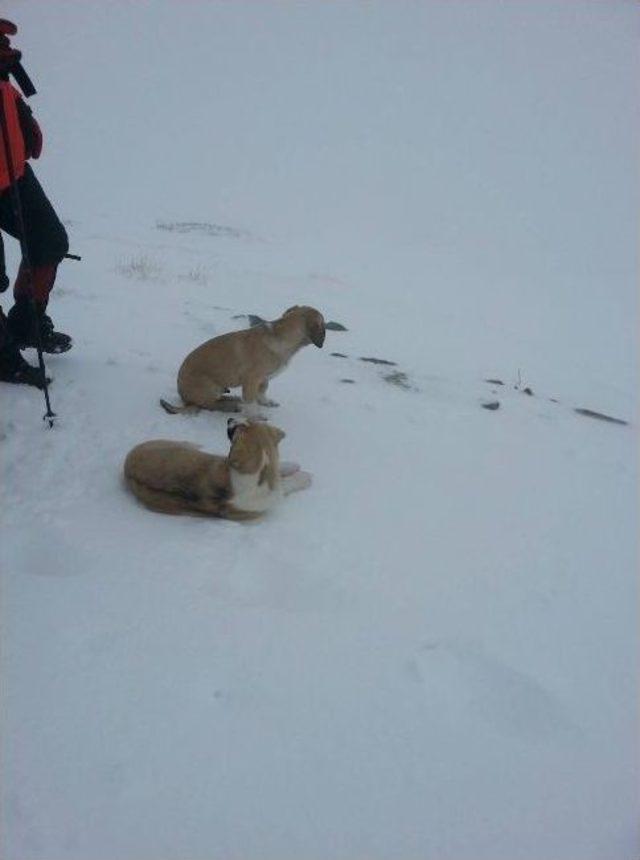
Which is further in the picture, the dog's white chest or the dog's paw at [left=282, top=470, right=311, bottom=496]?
the dog's paw at [left=282, top=470, right=311, bottom=496]

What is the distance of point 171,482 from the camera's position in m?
3.94

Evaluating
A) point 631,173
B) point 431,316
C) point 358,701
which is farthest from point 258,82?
point 358,701

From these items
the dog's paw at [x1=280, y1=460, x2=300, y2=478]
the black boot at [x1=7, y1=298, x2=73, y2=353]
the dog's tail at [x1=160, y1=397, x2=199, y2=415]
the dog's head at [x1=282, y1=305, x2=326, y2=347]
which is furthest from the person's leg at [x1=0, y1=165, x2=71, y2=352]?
the dog's paw at [x1=280, y1=460, x2=300, y2=478]

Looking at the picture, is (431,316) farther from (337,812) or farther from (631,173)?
(631,173)

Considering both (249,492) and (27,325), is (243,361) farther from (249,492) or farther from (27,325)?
(27,325)

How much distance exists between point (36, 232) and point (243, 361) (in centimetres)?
189

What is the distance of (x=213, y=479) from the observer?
3.93 metres

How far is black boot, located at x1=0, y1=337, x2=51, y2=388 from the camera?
5.03 meters

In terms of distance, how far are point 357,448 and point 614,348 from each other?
7.66 m

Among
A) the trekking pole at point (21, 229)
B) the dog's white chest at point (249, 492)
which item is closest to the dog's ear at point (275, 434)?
the dog's white chest at point (249, 492)

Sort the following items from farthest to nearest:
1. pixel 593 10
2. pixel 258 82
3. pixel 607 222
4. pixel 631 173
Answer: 1. pixel 593 10
2. pixel 258 82
3. pixel 631 173
4. pixel 607 222

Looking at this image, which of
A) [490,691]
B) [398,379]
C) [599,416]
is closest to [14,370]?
[398,379]

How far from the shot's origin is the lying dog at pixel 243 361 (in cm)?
517

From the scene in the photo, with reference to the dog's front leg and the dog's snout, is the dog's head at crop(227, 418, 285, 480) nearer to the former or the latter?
the dog's snout
